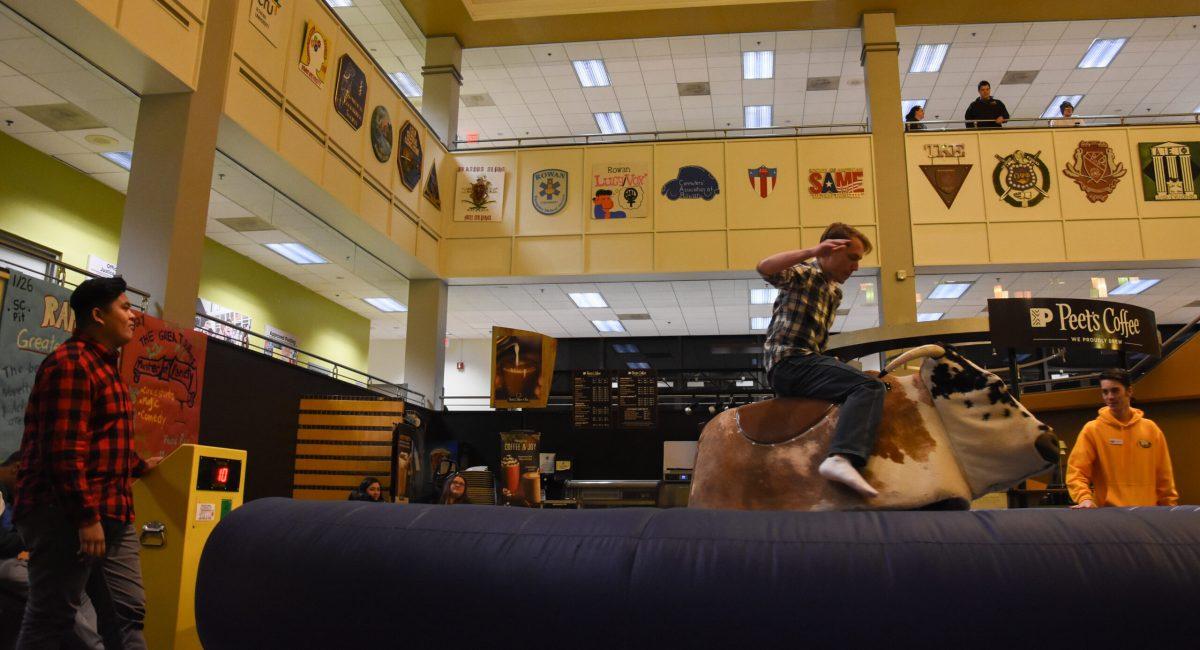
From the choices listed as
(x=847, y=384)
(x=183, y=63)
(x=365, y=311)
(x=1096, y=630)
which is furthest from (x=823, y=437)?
(x=365, y=311)

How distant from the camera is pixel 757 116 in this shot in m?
17.2

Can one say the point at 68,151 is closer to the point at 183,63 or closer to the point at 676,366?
the point at 183,63

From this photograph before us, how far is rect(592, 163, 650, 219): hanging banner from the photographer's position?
1405cm

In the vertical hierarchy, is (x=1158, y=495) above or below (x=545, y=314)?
below

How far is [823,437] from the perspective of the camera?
8.52 ft

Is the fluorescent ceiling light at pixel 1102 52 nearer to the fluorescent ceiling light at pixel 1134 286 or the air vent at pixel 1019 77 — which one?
the air vent at pixel 1019 77

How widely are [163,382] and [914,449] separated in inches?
274

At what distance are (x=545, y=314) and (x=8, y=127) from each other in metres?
10.5

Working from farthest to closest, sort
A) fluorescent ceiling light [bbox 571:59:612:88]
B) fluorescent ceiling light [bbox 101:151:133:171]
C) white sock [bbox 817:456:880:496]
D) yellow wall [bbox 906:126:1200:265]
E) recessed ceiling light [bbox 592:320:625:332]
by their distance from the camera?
recessed ceiling light [bbox 592:320:625:332] < fluorescent ceiling light [bbox 571:59:612:88] < yellow wall [bbox 906:126:1200:265] < fluorescent ceiling light [bbox 101:151:133:171] < white sock [bbox 817:456:880:496]

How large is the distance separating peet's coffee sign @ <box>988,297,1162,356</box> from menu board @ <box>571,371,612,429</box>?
7.39 meters

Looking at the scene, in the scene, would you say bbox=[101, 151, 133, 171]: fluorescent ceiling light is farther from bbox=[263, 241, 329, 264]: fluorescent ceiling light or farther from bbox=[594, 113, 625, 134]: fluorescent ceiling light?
bbox=[594, 113, 625, 134]: fluorescent ceiling light

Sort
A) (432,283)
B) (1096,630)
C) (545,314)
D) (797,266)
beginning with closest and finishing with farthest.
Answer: (1096,630)
(797,266)
(432,283)
(545,314)

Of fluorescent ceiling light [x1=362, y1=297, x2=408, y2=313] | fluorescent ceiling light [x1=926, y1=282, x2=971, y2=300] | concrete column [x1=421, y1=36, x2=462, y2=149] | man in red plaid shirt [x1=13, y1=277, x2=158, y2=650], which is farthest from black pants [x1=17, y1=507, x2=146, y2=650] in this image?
fluorescent ceiling light [x1=362, y1=297, x2=408, y2=313]

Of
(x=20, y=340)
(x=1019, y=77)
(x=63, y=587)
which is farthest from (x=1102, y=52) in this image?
(x=63, y=587)
